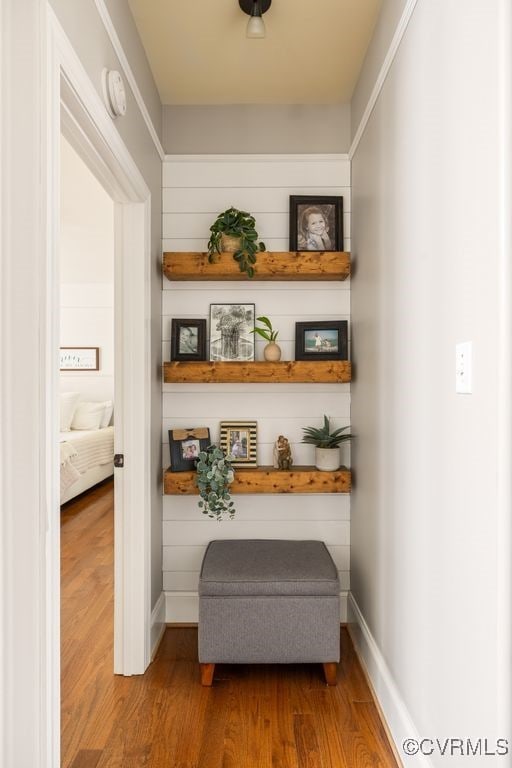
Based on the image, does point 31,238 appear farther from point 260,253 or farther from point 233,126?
point 233,126

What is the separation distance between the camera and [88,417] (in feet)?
21.9

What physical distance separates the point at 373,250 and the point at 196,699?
1918 mm

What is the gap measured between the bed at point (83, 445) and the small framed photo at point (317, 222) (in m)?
3.14

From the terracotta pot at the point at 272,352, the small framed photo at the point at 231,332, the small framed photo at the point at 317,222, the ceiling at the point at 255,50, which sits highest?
the ceiling at the point at 255,50

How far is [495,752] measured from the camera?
1091 millimetres

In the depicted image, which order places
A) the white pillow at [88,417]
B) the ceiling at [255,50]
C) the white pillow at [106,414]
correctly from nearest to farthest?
the ceiling at [255,50], the white pillow at [88,417], the white pillow at [106,414]

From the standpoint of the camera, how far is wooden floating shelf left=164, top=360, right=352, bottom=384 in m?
2.64

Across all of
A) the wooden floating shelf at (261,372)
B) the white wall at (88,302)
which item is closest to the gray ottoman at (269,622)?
the wooden floating shelf at (261,372)

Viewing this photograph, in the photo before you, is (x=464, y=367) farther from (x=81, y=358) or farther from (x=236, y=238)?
(x=81, y=358)

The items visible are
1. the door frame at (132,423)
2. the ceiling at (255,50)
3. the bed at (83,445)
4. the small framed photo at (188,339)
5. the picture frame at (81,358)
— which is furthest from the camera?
the picture frame at (81,358)

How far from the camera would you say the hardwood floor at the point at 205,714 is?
1.82 metres

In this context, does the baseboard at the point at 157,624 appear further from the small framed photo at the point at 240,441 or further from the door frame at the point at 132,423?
the small framed photo at the point at 240,441

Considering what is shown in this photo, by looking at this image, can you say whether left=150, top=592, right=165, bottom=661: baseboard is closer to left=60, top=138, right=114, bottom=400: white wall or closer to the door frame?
the door frame

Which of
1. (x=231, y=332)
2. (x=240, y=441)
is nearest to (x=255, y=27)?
(x=231, y=332)
